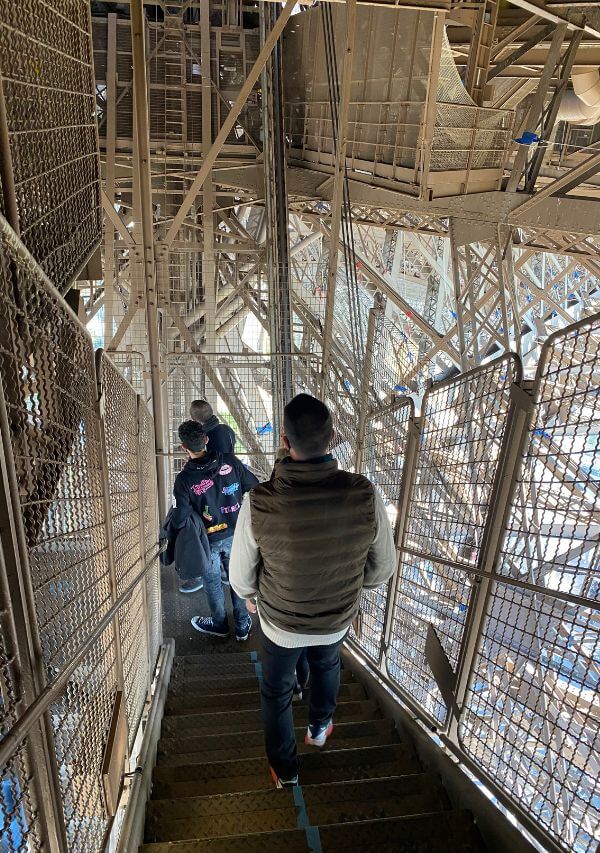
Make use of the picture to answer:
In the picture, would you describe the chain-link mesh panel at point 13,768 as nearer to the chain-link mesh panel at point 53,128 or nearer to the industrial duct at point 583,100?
the chain-link mesh panel at point 53,128

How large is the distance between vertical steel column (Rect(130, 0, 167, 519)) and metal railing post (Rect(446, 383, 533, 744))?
3.85m

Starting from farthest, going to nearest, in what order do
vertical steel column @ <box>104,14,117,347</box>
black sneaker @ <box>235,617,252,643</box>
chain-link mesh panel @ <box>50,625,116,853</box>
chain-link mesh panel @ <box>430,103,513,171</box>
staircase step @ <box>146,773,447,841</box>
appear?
1. vertical steel column @ <box>104,14,117,347</box>
2. chain-link mesh panel @ <box>430,103,513,171</box>
3. black sneaker @ <box>235,617,252,643</box>
4. staircase step @ <box>146,773,447,841</box>
5. chain-link mesh panel @ <box>50,625,116,853</box>

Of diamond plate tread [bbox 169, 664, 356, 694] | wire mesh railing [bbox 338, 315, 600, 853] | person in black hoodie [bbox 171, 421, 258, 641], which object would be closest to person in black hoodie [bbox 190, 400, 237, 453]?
person in black hoodie [bbox 171, 421, 258, 641]

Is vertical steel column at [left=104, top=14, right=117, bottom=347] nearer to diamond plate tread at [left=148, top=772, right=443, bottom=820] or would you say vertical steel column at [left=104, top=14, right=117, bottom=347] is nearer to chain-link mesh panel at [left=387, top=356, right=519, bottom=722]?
chain-link mesh panel at [left=387, top=356, right=519, bottom=722]

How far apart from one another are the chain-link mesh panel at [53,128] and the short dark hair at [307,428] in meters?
1.18

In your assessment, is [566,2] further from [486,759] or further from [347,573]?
[486,759]

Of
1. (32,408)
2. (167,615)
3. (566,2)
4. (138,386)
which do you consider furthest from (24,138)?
(138,386)

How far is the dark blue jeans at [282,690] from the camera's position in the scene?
117 inches

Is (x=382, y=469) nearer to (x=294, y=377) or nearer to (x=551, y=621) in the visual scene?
(x=551, y=621)

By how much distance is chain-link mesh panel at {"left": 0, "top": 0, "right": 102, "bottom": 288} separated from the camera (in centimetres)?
215

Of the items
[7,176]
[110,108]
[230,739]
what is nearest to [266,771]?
[230,739]

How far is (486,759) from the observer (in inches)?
113

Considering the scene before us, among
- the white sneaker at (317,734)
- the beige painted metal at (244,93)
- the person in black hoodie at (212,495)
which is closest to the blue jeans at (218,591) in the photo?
the person in black hoodie at (212,495)

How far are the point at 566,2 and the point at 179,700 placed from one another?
7.45 metres
